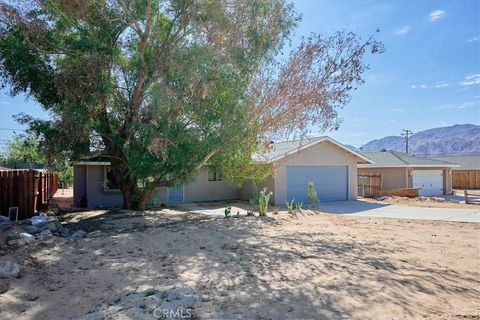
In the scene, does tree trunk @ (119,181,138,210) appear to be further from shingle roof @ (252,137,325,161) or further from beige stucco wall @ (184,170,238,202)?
shingle roof @ (252,137,325,161)

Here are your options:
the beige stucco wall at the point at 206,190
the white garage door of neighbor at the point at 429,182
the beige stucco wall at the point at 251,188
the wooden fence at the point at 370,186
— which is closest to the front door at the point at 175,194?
the beige stucco wall at the point at 206,190

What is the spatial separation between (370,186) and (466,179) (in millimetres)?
16704

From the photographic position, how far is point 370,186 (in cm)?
2523

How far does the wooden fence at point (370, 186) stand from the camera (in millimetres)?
24938

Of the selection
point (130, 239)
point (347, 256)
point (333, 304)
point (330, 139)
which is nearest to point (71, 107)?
point (130, 239)

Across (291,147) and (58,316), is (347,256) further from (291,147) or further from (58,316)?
(291,147)

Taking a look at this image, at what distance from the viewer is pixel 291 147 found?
20.4 metres

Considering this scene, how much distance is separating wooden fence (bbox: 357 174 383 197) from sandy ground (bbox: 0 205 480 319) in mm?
14847

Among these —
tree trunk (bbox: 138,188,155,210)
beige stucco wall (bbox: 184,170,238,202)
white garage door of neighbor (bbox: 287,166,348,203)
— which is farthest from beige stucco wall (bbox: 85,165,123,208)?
white garage door of neighbor (bbox: 287,166,348,203)

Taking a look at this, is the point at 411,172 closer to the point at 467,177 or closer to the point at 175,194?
the point at 467,177

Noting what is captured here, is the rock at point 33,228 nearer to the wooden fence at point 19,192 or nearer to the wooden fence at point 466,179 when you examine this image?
the wooden fence at point 19,192

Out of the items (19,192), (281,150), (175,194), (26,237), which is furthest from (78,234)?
(281,150)

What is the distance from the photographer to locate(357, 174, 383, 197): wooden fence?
24.9 metres

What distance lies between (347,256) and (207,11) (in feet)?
28.9
